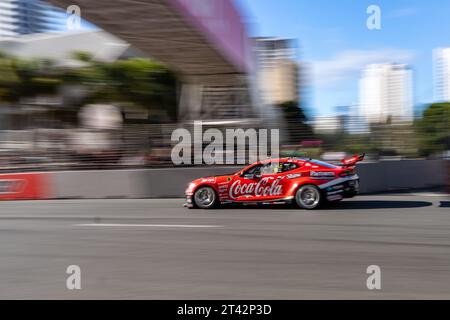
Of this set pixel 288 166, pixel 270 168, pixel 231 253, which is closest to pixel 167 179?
pixel 270 168

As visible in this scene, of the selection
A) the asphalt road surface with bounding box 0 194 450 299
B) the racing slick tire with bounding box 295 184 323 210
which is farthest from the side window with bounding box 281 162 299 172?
the asphalt road surface with bounding box 0 194 450 299

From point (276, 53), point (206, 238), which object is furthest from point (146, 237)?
point (276, 53)

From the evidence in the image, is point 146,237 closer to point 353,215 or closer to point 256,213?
point 256,213

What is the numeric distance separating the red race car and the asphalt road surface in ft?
1.10

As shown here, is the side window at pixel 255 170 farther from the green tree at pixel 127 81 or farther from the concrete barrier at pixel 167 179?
the green tree at pixel 127 81

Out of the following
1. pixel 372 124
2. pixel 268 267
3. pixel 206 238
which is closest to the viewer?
pixel 268 267

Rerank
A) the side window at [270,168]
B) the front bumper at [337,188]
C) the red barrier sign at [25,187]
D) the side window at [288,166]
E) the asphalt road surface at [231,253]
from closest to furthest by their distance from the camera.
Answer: the asphalt road surface at [231,253]
the front bumper at [337,188]
the side window at [288,166]
the side window at [270,168]
the red barrier sign at [25,187]

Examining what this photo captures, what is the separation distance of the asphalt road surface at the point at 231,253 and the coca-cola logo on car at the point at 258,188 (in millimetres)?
407

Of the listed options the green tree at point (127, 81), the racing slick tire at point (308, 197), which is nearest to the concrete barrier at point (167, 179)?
the racing slick tire at point (308, 197)

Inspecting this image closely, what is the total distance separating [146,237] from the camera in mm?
7598

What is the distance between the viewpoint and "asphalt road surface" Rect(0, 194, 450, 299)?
15.5 feet

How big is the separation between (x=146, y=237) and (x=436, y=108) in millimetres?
10751

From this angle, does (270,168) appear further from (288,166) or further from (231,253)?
(231,253)

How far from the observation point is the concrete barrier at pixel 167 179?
47.5ft
